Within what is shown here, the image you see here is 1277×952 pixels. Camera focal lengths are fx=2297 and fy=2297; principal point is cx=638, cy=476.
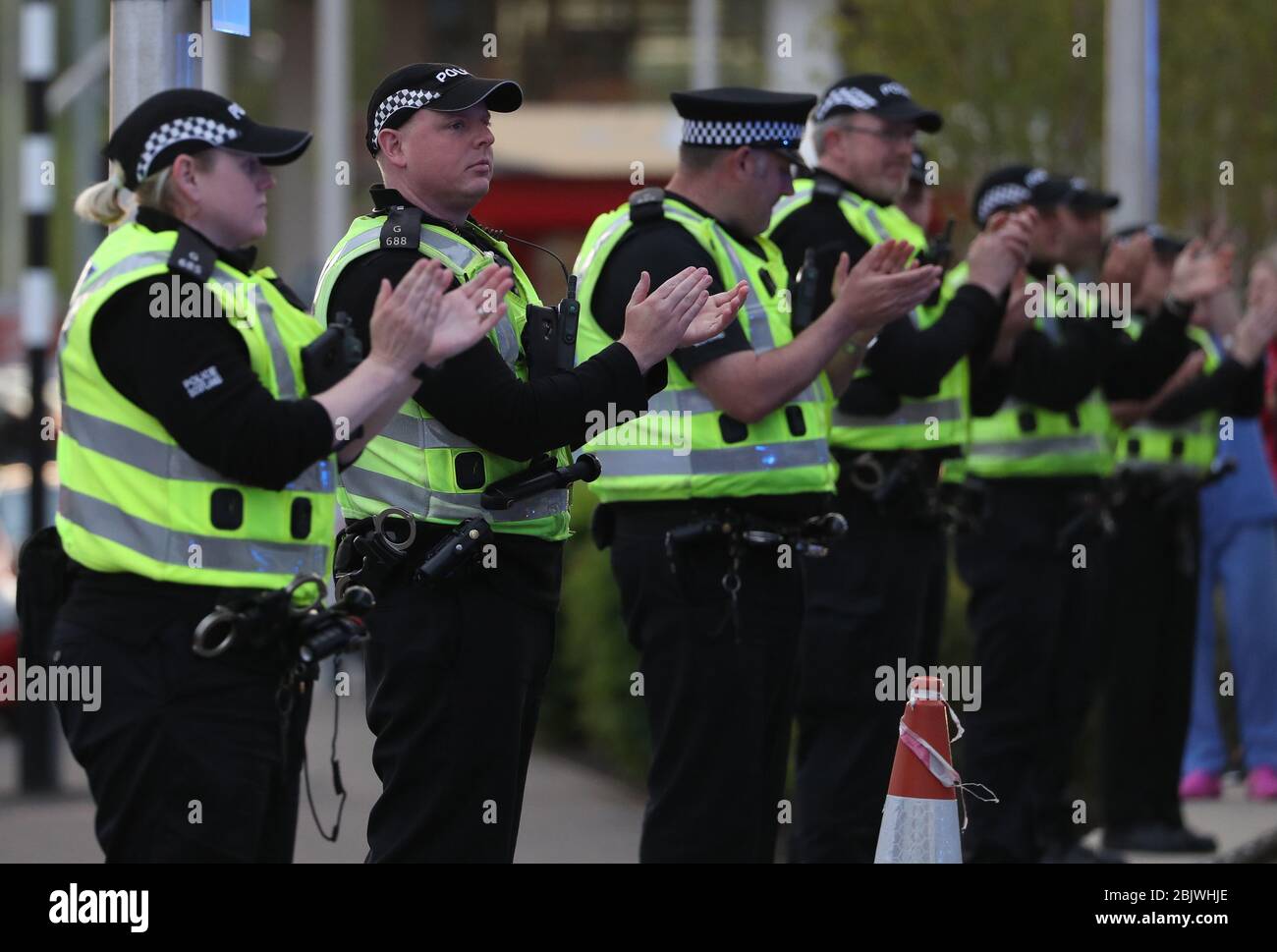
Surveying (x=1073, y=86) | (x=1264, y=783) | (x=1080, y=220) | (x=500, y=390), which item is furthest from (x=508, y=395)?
(x=1073, y=86)

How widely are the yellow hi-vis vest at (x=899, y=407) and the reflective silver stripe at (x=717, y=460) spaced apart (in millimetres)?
870

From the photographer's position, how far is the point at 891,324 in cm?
630

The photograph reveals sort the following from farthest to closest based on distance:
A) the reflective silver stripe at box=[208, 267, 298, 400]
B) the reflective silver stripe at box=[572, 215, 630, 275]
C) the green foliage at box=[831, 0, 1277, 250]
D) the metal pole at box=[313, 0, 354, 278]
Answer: the metal pole at box=[313, 0, 354, 278] < the green foliage at box=[831, 0, 1277, 250] < the reflective silver stripe at box=[572, 215, 630, 275] < the reflective silver stripe at box=[208, 267, 298, 400]

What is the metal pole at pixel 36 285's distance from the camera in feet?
33.2

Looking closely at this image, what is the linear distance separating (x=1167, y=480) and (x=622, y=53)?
30.3 meters

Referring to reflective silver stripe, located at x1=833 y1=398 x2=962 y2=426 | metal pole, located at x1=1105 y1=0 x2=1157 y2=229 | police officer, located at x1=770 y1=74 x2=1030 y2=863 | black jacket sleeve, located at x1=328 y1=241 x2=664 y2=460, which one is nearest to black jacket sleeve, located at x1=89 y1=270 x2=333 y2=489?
black jacket sleeve, located at x1=328 y1=241 x2=664 y2=460

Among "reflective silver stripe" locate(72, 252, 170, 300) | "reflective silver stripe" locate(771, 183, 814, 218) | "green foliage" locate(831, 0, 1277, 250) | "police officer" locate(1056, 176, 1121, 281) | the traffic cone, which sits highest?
"green foliage" locate(831, 0, 1277, 250)

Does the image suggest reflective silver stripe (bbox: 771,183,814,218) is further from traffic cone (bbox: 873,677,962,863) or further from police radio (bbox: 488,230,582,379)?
traffic cone (bbox: 873,677,962,863)

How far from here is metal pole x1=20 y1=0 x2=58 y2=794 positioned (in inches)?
399

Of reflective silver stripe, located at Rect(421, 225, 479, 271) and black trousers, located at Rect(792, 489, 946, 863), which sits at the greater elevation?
reflective silver stripe, located at Rect(421, 225, 479, 271)

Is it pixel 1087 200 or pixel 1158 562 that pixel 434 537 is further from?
pixel 1158 562

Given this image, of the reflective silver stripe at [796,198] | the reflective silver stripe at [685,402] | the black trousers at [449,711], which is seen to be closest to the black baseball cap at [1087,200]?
the reflective silver stripe at [796,198]

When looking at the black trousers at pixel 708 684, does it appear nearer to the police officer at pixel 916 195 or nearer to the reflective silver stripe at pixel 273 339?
the reflective silver stripe at pixel 273 339

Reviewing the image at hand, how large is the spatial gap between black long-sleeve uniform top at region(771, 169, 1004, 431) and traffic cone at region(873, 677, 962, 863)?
1.37 meters
